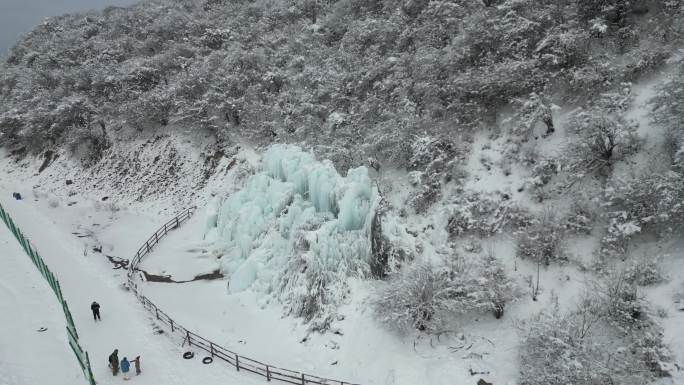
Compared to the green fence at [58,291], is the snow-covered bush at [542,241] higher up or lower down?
higher up

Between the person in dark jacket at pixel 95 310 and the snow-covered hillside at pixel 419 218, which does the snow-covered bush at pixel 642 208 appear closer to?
the snow-covered hillside at pixel 419 218

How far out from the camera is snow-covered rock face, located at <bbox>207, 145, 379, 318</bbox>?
1642 centimetres

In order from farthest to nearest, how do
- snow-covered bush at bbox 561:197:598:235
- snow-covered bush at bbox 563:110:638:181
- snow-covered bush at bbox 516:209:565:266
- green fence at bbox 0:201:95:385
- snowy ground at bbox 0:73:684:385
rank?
snow-covered bush at bbox 563:110:638:181 → snow-covered bush at bbox 561:197:598:235 → snow-covered bush at bbox 516:209:565:266 → green fence at bbox 0:201:95:385 → snowy ground at bbox 0:73:684:385

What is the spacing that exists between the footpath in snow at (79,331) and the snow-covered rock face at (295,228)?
4.03 meters

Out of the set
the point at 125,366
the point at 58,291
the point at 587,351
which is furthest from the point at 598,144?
the point at 58,291

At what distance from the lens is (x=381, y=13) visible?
31.0 meters

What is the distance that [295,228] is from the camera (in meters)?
17.9

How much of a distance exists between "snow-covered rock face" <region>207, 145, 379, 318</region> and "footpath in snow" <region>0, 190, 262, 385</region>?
403 cm

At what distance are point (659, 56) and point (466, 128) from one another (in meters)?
7.78

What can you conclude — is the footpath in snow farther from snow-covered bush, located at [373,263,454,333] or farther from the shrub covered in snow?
the shrub covered in snow

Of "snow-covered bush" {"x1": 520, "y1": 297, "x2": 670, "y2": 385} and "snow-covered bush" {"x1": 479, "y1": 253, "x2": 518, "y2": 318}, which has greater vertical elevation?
"snow-covered bush" {"x1": 479, "y1": 253, "x2": 518, "y2": 318}

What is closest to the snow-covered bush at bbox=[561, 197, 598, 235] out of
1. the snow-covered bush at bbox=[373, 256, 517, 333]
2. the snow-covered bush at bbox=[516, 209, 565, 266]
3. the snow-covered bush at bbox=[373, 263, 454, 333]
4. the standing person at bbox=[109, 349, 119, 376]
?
the snow-covered bush at bbox=[516, 209, 565, 266]

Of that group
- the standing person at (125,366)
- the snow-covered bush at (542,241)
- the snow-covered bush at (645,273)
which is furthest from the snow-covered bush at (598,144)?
the standing person at (125,366)

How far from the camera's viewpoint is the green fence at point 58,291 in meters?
13.3
